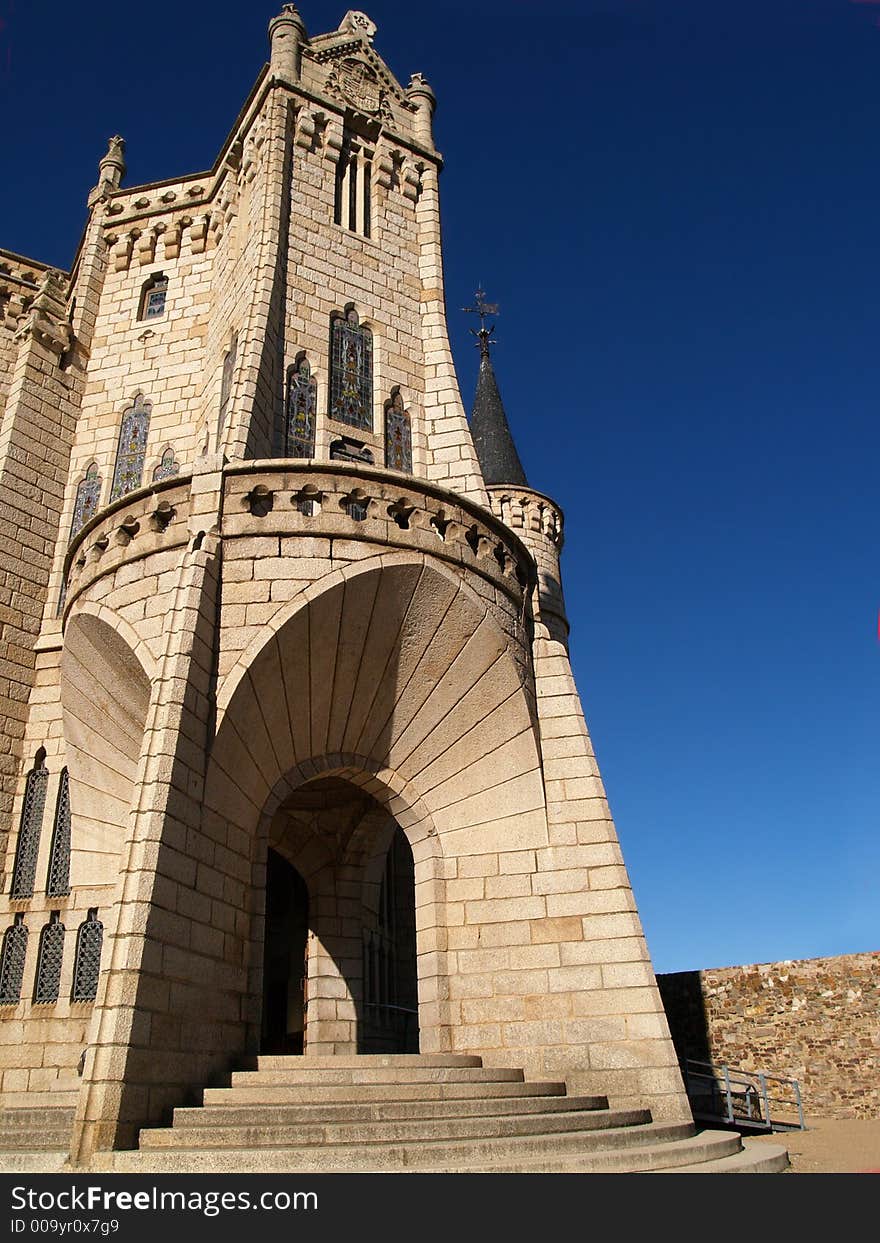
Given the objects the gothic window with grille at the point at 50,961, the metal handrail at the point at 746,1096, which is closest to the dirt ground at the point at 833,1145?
the metal handrail at the point at 746,1096

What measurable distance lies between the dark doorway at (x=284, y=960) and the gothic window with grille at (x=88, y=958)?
10.7ft

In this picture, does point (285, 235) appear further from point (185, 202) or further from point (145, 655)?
point (145, 655)

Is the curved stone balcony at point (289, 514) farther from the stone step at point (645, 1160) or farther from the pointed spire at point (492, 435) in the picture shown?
the pointed spire at point (492, 435)

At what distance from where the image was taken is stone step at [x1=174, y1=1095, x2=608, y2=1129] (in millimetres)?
6602

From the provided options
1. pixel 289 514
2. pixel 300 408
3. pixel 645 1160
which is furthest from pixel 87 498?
pixel 645 1160

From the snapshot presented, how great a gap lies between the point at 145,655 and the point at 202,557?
3.66 feet

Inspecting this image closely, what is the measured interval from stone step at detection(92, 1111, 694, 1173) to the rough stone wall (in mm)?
11428

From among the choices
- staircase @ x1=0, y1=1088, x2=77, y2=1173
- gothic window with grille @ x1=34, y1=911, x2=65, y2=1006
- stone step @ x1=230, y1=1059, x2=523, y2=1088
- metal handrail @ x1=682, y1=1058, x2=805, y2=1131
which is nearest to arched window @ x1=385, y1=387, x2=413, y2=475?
gothic window with grille @ x1=34, y1=911, x2=65, y2=1006

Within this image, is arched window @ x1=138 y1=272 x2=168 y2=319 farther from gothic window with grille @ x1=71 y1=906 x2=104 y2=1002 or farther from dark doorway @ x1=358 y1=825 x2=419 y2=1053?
gothic window with grille @ x1=71 y1=906 x2=104 y2=1002

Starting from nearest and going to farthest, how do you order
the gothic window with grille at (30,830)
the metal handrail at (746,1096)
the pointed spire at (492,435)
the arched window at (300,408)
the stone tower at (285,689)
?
the stone tower at (285,689), the gothic window with grille at (30,830), the arched window at (300,408), the metal handrail at (746,1096), the pointed spire at (492,435)

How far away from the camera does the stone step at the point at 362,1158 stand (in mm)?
5734

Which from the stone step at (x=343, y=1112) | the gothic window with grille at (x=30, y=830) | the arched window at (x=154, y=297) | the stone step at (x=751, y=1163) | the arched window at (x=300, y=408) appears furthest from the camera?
the arched window at (x=154, y=297)

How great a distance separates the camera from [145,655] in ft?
29.7
